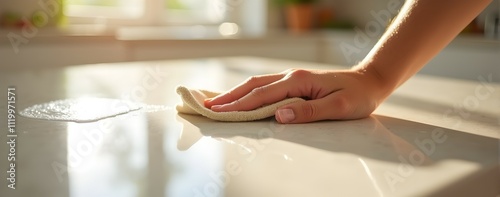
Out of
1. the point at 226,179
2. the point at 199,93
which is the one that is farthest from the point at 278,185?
the point at 199,93

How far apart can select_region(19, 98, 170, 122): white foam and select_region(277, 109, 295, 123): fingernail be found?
200 mm

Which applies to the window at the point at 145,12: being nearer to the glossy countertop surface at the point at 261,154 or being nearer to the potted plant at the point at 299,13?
the potted plant at the point at 299,13

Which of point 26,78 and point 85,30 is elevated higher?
point 85,30

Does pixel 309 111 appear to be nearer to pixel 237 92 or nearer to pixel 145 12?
pixel 237 92

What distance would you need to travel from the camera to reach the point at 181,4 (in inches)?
131

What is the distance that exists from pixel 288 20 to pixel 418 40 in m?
2.86

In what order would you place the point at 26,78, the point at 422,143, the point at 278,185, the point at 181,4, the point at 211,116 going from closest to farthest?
1. the point at 278,185
2. the point at 422,143
3. the point at 211,116
4. the point at 26,78
5. the point at 181,4

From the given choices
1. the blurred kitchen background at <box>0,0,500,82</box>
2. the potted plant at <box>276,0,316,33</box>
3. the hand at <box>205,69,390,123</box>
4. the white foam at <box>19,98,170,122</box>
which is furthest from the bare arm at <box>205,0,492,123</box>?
the potted plant at <box>276,0,316,33</box>

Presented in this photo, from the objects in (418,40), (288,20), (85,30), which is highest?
(288,20)

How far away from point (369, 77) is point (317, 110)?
0.11 m

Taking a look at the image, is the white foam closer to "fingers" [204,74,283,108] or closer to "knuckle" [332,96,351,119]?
"fingers" [204,74,283,108]

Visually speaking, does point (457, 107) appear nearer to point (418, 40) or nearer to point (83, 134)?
point (418, 40)

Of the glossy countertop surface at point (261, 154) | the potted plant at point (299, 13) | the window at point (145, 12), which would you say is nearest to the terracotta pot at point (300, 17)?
the potted plant at point (299, 13)

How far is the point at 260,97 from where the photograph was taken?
2.37 feet
